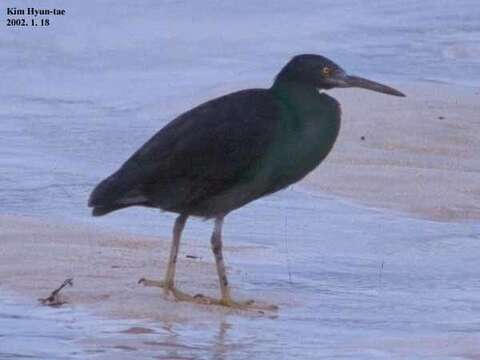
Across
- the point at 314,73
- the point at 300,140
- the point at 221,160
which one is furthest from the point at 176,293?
the point at 314,73

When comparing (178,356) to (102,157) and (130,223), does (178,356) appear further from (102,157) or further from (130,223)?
(102,157)

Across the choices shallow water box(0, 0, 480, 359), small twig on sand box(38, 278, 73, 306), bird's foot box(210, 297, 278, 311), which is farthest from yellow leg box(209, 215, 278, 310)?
small twig on sand box(38, 278, 73, 306)

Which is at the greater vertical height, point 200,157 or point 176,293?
point 200,157

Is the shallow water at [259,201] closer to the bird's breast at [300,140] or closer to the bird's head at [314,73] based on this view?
the bird's breast at [300,140]

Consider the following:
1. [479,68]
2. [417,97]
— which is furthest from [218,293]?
[479,68]

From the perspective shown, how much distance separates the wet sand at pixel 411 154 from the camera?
39.2 ft

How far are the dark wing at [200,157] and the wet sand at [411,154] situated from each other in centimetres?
309

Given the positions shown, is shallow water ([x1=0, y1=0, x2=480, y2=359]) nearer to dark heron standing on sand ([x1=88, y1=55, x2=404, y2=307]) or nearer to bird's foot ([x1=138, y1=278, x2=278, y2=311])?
bird's foot ([x1=138, y1=278, x2=278, y2=311])

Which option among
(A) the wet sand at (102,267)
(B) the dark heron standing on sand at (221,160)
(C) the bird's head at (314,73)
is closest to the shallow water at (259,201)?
(A) the wet sand at (102,267)

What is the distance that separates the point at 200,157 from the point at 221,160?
109mm

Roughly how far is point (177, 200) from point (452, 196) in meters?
3.69

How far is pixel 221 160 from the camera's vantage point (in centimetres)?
866

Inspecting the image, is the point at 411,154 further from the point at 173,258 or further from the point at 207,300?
the point at 207,300

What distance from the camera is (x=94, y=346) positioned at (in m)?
7.47
